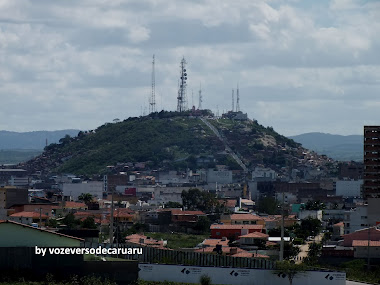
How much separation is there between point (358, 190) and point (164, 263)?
145 meters

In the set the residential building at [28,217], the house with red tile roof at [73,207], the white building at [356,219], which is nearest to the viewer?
the residential building at [28,217]

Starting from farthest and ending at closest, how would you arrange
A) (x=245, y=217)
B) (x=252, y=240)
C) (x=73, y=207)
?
(x=73, y=207) < (x=245, y=217) < (x=252, y=240)

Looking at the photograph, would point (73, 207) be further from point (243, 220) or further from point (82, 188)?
point (82, 188)

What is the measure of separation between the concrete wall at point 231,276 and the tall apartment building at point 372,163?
7454cm

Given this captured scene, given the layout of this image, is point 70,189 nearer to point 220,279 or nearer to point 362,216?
point 362,216

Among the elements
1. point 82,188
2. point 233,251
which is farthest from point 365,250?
point 82,188

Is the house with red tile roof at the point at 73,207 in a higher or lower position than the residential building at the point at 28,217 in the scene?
higher

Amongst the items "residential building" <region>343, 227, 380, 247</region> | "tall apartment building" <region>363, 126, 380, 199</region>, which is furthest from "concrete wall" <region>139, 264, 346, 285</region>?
"tall apartment building" <region>363, 126, 380, 199</region>

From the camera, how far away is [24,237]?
4628cm

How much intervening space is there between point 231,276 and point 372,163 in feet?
254

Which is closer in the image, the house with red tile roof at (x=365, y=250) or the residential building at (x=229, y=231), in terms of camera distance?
the house with red tile roof at (x=365, y=250)

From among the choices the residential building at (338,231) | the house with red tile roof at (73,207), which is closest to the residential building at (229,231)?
the residential building at (338,231)

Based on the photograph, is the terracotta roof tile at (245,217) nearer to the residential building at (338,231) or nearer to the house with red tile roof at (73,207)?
the residential building at (338,231)

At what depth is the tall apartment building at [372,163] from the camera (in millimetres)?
126500
